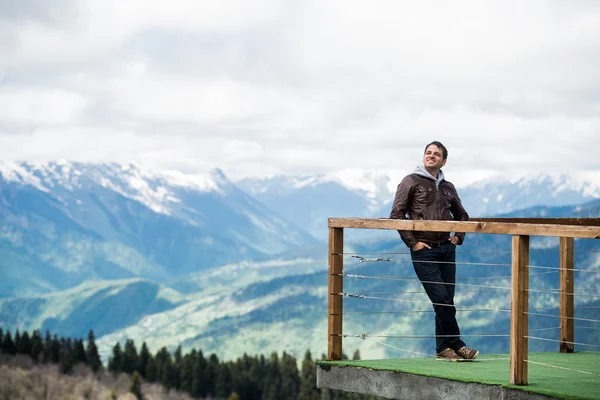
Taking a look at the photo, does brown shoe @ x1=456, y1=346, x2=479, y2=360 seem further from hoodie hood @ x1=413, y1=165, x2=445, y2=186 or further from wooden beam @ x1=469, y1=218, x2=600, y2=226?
hoodie hood @ x1=413, y1=165, x2=445, y2=186

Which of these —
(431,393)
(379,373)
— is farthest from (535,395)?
(379,373)

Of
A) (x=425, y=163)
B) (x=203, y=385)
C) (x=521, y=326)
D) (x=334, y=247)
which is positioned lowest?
(x=203, y=385)

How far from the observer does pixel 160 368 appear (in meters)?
155

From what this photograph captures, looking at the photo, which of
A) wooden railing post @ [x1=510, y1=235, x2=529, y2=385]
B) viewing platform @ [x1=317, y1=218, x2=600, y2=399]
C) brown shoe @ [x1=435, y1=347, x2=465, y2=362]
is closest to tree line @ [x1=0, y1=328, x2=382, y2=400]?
viewing platform @ [x1=317, y1=218, x2=600, y2=399]

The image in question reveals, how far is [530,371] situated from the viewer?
996cm

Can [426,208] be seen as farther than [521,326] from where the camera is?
Yes

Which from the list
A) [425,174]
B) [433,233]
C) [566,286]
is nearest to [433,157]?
[425,174]

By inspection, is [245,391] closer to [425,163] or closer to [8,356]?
[8,356]

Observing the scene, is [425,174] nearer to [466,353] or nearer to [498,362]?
[466,353]

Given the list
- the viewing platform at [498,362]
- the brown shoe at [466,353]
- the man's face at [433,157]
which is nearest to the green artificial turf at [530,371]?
Answer: the viewing platform at [498,362]

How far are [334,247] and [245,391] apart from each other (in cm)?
14168

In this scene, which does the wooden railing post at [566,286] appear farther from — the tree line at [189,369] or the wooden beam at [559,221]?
the tree line at [189,369]

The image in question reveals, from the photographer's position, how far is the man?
1009 centimetres

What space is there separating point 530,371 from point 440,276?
1.36 m
